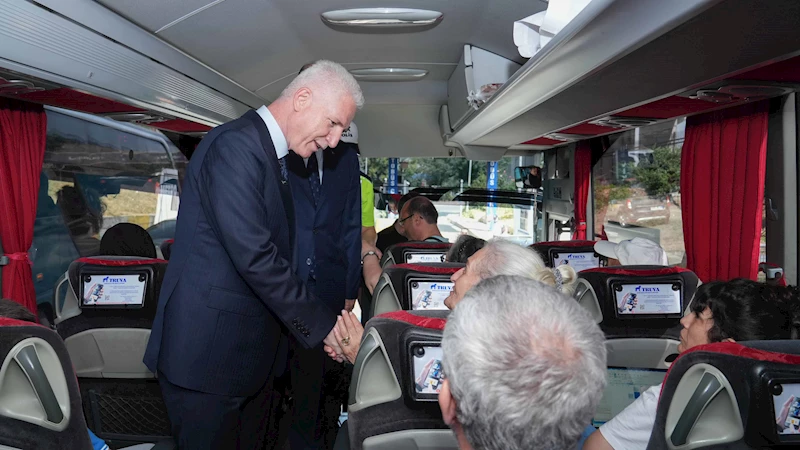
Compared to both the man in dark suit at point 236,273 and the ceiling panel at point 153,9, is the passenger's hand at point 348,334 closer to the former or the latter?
the man in dark suit at point 236,273

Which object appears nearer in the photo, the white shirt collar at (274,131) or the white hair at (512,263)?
the white hair at (512,263)

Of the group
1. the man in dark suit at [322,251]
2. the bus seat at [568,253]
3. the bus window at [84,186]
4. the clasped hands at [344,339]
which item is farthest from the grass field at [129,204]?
the bus seat at [568,253]

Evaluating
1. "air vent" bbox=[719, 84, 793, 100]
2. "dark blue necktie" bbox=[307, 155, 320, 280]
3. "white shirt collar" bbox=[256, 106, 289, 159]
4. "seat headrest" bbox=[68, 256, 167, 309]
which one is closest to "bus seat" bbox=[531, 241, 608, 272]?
"air vent" bbox=[719, 84, 793, 100]

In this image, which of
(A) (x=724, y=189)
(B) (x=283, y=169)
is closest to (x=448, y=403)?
(B) (x=283, y=169)

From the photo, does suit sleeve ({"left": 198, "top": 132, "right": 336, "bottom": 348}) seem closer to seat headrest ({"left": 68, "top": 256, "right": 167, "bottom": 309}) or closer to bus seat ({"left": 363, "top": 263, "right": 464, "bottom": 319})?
bus seat ({"left": 363, "top": 263, "right": 464, "bottom": 319})

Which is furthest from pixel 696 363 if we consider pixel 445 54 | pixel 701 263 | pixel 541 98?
pixel 445 54

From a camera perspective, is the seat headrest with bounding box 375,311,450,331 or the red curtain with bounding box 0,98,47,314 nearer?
the seat headrest with bounding box 375,311,450,331

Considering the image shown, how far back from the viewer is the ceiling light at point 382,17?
4.50 metres

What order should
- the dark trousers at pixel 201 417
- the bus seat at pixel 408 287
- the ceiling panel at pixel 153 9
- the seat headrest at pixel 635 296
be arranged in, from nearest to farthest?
the dark trousers at pixel 201 417 → the bus seat at pixel 408 287 → the seat headrest at pixel 635 296 → the ceiling panel at pixel 153 9

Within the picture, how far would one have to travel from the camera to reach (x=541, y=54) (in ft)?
9.55

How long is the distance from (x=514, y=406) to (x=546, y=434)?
0.08 meters

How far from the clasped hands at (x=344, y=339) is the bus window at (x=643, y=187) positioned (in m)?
3.52

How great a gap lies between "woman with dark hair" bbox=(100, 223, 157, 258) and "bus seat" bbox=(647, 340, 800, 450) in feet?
12.8

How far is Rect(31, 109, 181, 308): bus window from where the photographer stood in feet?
16.6
